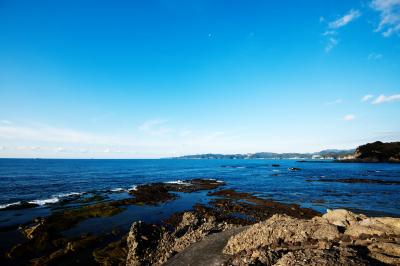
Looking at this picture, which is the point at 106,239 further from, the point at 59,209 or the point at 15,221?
the point at 59,209

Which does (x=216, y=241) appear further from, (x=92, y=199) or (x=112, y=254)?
(x=92, y=199)

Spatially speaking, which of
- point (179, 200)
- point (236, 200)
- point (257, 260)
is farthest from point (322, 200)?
point (257, 260)

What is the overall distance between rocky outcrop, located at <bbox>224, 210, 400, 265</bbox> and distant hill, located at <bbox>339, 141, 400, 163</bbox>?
181891mm

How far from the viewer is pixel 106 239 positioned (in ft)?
72.0

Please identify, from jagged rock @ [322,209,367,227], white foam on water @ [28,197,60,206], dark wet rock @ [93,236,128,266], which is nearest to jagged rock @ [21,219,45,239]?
dark wet rock @ [93,236,128,266]

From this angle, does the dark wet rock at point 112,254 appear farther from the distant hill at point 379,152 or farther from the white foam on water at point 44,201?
the distant hill at point 379,152

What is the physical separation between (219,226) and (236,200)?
1934 centimetres

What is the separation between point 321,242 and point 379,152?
197m

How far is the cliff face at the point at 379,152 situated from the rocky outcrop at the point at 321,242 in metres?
182

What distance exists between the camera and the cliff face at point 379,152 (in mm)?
160038

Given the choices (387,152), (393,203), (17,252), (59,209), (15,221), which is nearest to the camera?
(17,252)

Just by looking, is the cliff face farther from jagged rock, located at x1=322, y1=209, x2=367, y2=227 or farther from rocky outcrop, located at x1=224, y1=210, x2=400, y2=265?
rocky outcrop, located at x1=224, y1=210, x2=400, y2=265

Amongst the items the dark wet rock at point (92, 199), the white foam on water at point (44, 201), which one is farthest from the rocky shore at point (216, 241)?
the white foam on water at point (44, 201)

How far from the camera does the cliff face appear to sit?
160 m
